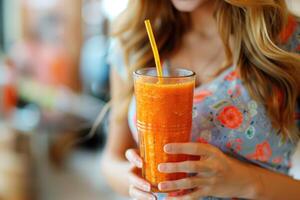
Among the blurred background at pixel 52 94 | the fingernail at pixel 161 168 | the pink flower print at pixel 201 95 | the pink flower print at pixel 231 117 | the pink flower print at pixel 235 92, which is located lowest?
the blurred background at pixel 52 94

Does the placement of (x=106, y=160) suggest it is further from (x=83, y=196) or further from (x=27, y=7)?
(x=27, y=7)

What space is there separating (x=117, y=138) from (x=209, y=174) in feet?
1.71

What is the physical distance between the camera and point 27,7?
12.2ft

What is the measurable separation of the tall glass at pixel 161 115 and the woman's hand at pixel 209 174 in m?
0.03

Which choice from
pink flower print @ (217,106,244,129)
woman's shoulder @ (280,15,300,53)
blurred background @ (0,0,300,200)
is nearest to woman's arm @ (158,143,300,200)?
pink flower print @ (217,106,244,129)

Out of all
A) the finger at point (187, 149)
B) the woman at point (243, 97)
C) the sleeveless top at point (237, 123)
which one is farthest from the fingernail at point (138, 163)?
the sleeveless top at point (237, 123)

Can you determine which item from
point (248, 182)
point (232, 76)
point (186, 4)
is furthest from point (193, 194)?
point (186, 4)

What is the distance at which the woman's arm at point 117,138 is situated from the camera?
4.70ft

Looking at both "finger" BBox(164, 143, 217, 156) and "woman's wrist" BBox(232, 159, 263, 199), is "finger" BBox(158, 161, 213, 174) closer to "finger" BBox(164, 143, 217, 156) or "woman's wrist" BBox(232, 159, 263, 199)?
"finger" BBox(164, 143, 217, 156)

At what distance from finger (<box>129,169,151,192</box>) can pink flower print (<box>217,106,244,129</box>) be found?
28 cm

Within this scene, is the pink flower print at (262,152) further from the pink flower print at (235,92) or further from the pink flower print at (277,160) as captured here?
the pink flower print at (235,92)

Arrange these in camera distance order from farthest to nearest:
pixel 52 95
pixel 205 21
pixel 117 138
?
pixel 52 95 → pixel 117 138 → pixel 205 21

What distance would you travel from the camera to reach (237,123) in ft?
3.91

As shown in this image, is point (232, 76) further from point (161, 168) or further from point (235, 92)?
point (161, 168)
